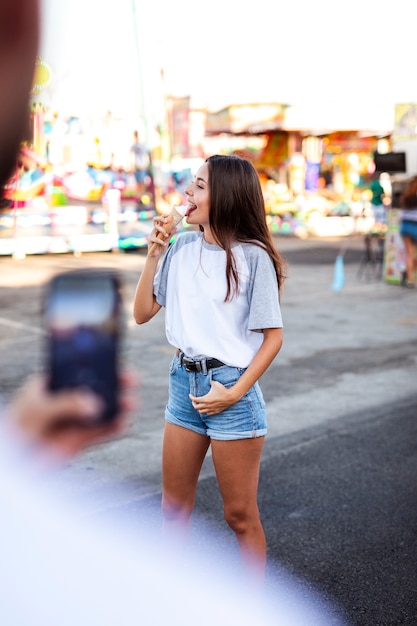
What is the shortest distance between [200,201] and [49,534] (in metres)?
1.99

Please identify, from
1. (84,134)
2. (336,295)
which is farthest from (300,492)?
(84,134)

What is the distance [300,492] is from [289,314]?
18.0ft

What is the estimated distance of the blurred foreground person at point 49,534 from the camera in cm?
60

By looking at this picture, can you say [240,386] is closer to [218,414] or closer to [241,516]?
[218,414]

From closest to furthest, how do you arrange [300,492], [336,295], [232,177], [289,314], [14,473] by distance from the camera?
1. [14,473]
2. [232,177]
3. [300,492]
4. [289,314]
5. [336,295]

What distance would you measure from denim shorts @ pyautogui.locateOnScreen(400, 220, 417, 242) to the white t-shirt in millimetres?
9971

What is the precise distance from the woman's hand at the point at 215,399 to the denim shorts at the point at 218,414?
0.12 ft

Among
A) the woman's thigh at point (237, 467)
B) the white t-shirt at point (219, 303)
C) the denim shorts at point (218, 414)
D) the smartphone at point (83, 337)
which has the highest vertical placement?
the smartphone at point (83, 337)

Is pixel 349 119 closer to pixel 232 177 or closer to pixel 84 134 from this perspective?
pixel 84 134

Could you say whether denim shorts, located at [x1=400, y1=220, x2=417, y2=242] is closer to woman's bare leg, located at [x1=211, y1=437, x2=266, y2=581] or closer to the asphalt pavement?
the asphalt pavement

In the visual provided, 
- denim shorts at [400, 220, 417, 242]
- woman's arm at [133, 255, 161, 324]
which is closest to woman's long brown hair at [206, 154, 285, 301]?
woman's arm at [133, 255, 161, 324]

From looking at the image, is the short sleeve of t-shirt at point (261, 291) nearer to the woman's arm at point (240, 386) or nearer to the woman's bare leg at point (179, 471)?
the woman's arm at point (240, 386)

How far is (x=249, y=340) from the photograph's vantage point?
283 centimetres

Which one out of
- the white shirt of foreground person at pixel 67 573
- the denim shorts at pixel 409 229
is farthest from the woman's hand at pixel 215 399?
the denim shorts at pixel 409 229
